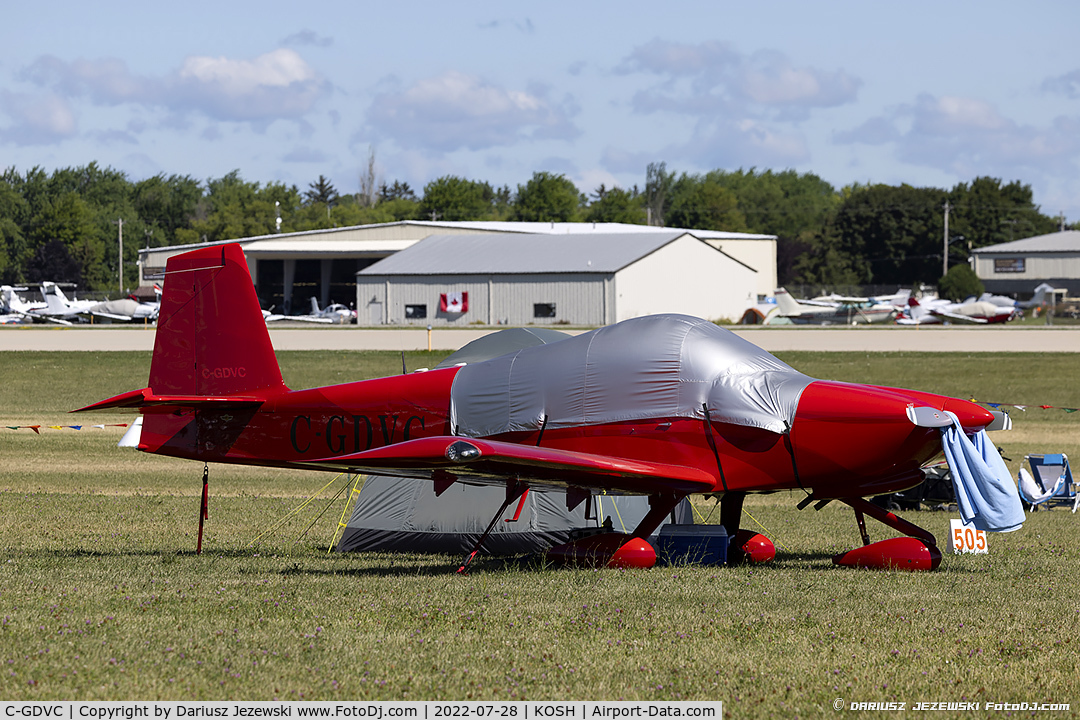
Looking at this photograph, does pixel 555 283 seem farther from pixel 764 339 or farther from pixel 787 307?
pixel 764 339

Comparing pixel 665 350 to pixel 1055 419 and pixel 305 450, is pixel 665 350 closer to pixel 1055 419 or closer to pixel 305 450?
pixel 305 450

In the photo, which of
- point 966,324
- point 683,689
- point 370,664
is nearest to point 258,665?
point 370,664

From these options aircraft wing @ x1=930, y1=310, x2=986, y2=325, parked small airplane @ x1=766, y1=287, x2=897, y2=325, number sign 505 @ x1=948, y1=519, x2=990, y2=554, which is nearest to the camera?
number sign 505 @ x1=948, y1=519, x2=990, y2=554

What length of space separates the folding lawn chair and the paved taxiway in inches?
1104

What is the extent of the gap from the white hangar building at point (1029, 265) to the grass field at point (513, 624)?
92656mm

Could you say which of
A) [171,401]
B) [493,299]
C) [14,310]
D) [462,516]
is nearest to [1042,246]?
[493,299]

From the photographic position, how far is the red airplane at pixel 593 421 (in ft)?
29.9

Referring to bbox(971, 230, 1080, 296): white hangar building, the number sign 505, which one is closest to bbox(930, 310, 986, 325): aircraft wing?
bbox(971, 230, 1080, 296): white hangar building

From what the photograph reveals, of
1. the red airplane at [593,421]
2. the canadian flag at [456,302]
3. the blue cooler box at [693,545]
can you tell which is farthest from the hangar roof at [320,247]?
the blue cooler box at [693,545]

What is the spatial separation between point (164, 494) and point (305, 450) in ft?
23.3

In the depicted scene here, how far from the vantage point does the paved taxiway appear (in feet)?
152

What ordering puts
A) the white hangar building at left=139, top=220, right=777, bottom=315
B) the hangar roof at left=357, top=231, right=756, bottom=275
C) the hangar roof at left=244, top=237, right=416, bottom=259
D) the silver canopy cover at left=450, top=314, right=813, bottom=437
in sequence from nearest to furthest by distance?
1. the silver canopy cover at left=450, top=314, right=813, bottom=437
2. the hangar roof at left=357, top=231, right=756, bottom=275
3. the hangar roof at left=244, top=237, right=416, bottom=259
4. the white hangar building at left=139, top=220, right=777, bottom=315

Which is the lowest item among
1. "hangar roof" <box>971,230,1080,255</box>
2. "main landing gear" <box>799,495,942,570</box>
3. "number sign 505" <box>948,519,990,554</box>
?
"number sign 505" <box>948,519,990,554</box>

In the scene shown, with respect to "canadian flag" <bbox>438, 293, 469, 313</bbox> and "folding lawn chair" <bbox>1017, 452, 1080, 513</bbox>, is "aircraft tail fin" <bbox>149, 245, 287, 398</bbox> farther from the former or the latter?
"canadian flag" <bbox>438, 293, 469, 313</bbox>
